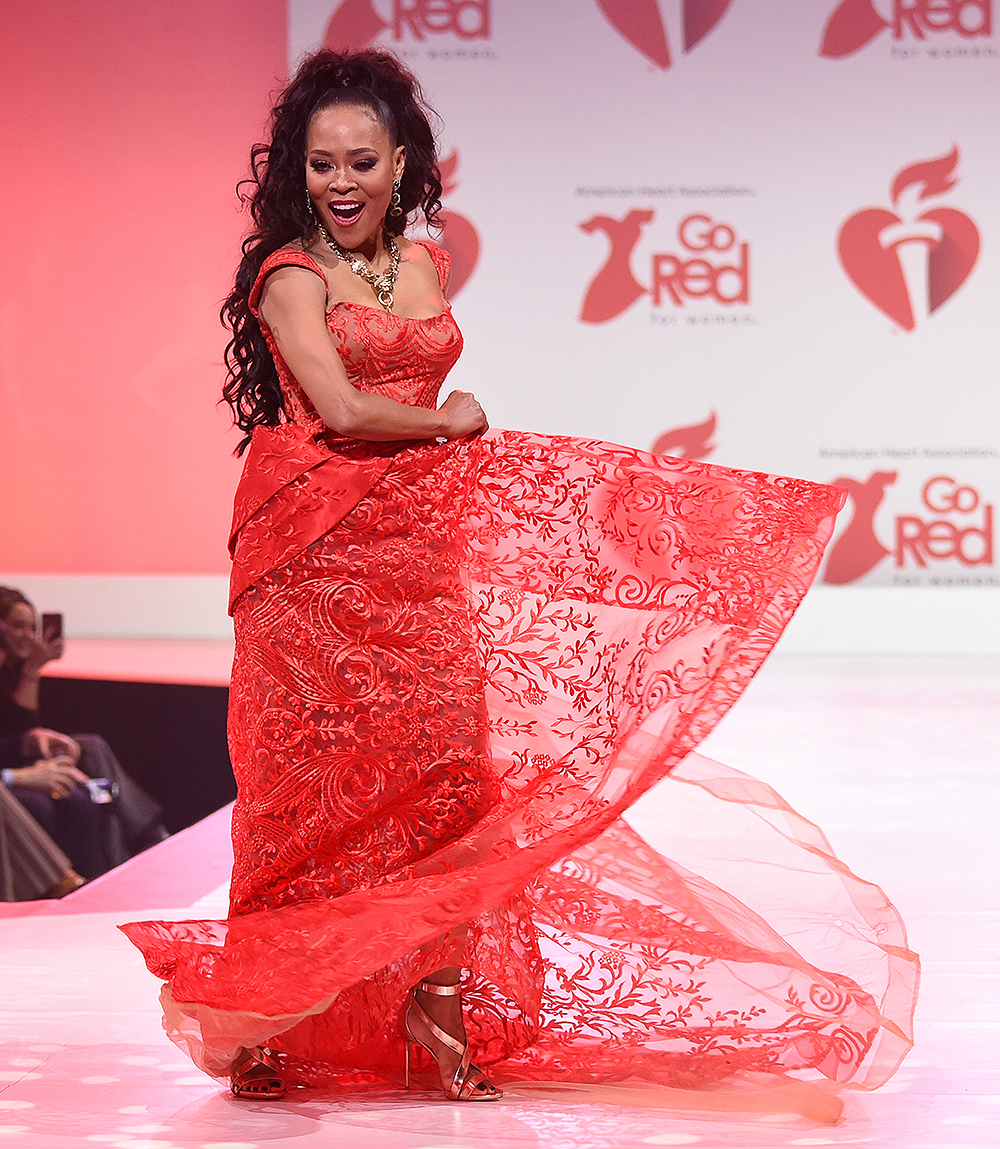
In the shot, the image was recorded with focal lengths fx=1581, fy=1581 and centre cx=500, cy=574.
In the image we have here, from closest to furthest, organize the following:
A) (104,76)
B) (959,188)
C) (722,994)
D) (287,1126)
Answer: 1. (287,1126)
2. (722,994)
3. (959,188)
4. (104,76)

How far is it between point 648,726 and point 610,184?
19.0 ft

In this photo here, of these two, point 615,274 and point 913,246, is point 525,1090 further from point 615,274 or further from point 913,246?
point 913,246

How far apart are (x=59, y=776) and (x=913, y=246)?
4630 mm

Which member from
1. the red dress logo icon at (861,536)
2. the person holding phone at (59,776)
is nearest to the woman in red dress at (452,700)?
the person holding phone at (59,776)

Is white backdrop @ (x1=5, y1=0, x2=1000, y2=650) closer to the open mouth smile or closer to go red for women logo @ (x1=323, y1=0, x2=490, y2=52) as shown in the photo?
go red for women logo @ (x1=323, y1=0, x2=490, y2=52)

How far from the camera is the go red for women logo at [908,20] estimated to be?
23.7 feet

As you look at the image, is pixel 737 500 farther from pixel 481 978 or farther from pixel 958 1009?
pixel 958 1009

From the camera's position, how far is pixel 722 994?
2.06m

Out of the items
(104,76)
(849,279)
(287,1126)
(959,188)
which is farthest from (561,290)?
(287,1126)

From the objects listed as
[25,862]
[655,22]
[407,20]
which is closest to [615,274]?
[655,22]

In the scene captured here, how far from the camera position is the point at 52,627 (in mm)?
5422

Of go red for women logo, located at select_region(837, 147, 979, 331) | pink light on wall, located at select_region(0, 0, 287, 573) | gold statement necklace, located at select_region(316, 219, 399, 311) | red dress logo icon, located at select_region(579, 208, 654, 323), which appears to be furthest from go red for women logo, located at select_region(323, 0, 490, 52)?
gold statement necklace, located at select_region(316, 219, 399, 311)

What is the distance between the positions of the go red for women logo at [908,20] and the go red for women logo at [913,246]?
1.78 feet

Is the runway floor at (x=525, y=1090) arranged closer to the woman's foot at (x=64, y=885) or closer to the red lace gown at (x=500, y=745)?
the red lace gown at (x=500, y=745)
